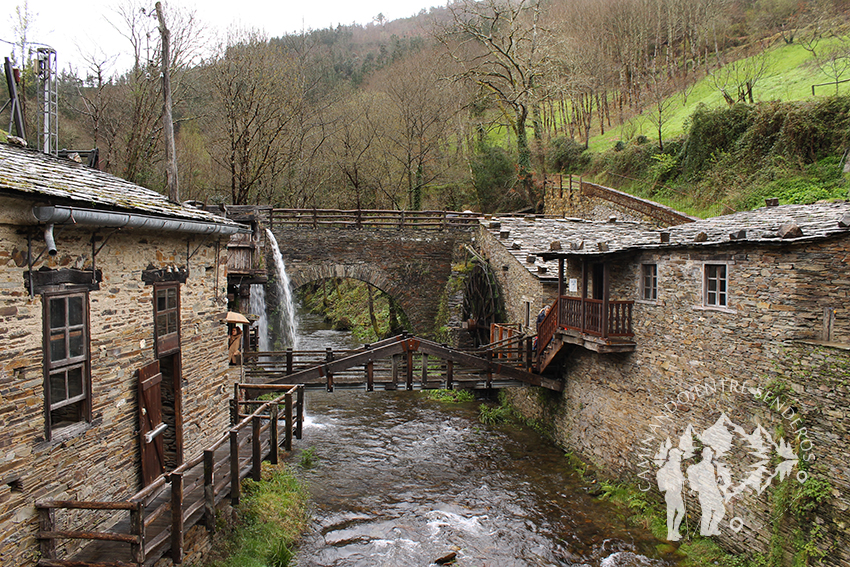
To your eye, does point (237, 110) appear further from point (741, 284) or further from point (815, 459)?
point (815, 459)

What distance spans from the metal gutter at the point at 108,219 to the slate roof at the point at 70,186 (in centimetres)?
11

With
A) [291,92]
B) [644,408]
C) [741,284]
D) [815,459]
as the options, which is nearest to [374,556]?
[644,408]

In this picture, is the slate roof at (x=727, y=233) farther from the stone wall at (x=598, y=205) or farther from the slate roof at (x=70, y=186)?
the slate roof at (x=70, y=186)

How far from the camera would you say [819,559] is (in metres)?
7.34

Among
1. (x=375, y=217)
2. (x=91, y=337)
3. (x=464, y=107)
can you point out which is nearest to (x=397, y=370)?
(x=375, y=217)

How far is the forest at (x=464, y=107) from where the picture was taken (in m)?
20.1

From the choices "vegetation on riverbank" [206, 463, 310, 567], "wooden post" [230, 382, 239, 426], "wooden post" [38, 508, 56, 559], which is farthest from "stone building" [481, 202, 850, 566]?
"wooden post" [38, 508, 56, 559]

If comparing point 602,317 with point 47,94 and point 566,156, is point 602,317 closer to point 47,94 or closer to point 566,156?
point 47,94

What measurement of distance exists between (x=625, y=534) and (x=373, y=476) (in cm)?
551

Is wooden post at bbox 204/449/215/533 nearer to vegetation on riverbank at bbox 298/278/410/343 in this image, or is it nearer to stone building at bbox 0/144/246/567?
stone building at bbox 0/144/246/567

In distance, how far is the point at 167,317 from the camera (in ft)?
25.2

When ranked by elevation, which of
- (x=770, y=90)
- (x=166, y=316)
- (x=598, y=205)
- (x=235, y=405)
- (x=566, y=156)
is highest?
(x=770, y=90)

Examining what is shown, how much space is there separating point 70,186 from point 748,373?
969 cm

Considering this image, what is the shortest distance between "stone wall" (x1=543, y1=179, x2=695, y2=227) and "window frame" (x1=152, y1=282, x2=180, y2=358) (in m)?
15.9
